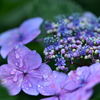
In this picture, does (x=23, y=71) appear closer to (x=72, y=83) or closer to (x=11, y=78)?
(x=11, y=78)

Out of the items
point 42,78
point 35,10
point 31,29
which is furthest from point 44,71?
point 35,10

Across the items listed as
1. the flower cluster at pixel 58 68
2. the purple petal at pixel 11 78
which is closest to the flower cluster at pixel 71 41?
the flower cluster at pixel 58 68

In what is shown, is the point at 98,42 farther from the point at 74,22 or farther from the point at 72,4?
the point at 72,4

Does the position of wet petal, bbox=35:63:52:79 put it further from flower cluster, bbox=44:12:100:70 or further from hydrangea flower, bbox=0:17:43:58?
hydrangea flower, bbox=0:17:43:58

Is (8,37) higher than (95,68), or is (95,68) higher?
(95,68)

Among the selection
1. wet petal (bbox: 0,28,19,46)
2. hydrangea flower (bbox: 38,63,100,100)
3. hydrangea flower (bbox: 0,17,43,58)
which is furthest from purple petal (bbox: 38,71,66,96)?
wet petal (bbox: 0,28,19,46)

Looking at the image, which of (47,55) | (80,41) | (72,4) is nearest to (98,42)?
(80,41)
